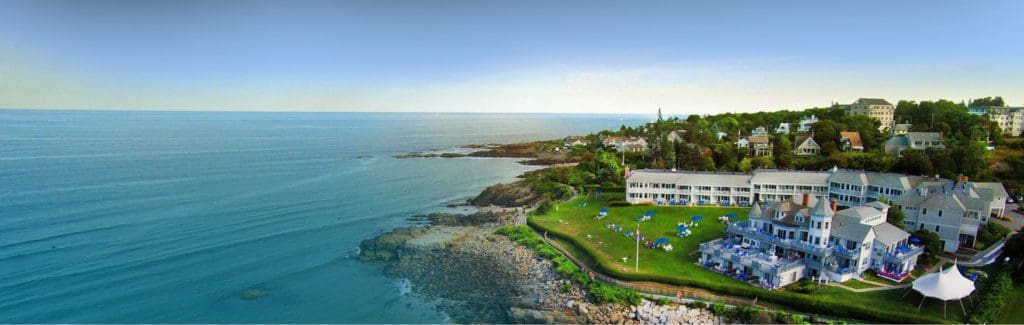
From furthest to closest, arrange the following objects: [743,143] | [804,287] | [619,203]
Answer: [743,143] → [619,203] → [804,287]

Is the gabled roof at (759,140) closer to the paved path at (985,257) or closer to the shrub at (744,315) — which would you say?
the paved path at (985,257)

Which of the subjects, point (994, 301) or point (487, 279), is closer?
point (994, 301)

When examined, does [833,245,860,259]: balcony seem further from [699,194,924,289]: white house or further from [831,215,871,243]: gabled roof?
[831,215,871,243]: gabled roof

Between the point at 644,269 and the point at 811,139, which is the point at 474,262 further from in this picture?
the point at 811,139

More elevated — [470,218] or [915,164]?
[915,164]

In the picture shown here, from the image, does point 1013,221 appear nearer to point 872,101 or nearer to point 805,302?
point 805,302

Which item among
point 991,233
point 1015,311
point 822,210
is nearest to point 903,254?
point 822,210

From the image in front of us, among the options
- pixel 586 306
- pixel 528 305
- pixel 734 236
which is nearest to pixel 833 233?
pixel 734 236

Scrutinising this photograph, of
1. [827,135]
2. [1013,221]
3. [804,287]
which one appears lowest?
[804,287]
